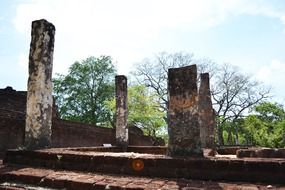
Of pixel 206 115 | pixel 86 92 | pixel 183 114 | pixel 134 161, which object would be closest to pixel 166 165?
pixel 134 161

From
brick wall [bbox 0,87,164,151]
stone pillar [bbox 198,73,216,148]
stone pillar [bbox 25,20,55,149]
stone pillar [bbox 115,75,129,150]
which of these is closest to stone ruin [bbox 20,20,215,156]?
stone pillar [bbox 25,20,55,149]

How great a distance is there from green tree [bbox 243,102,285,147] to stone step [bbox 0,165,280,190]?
895 inches

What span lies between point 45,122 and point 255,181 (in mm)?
4438

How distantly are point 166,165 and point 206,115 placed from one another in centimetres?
768

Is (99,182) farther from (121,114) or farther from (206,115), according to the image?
(206,115)

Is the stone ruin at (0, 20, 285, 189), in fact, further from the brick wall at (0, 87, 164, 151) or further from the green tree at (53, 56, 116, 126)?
the green tree at (53, 56, 116, 126)

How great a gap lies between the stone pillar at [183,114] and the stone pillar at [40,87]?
284cm

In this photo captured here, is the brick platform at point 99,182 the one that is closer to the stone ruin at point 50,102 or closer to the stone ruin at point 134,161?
the stone ruin at point 134,161

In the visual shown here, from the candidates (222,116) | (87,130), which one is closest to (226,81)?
(222,116)

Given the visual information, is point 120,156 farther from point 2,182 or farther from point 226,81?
point 226,81

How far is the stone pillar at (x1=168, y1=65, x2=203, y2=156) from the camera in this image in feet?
16.1

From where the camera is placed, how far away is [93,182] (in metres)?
3.75

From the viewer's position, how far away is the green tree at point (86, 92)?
2934cm

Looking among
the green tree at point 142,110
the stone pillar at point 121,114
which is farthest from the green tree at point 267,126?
the stone pillar at point 121,114
